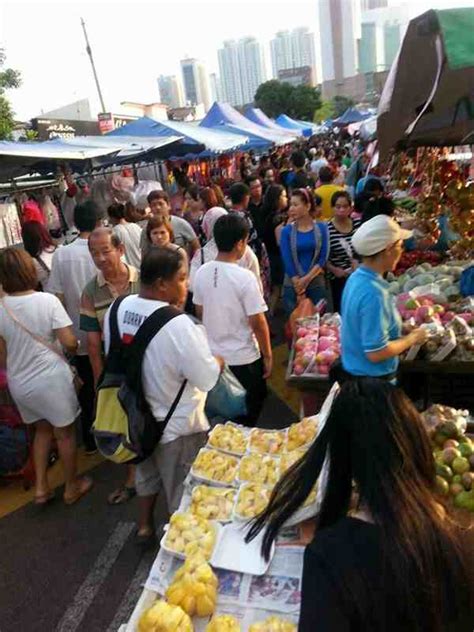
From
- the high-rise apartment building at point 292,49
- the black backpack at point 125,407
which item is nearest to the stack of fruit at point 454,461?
the black backpack at point 125,407

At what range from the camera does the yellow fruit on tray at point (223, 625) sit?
198 cm

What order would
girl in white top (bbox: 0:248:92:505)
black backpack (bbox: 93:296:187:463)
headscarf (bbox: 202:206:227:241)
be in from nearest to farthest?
black backpack (bbox: 93:296:187:463) → girl in white top (bbox: 0:248:92:505) → headscarf (bbox: 202:206:227:241)

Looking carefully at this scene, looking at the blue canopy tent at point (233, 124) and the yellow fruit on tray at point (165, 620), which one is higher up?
the blue canopy tent at point (233, 124)

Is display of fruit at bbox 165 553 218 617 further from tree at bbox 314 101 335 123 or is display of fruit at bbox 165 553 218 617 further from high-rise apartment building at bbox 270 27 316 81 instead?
high-rise apartment building at bbox 270 27 316 81

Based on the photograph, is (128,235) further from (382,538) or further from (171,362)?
(382,538)

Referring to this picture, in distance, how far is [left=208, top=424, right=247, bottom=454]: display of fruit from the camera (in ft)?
10.1

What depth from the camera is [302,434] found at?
3.06m

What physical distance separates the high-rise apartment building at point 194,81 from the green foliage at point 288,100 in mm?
83512

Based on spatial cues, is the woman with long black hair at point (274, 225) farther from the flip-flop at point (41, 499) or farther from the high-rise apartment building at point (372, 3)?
the high-rise apartment building at point (372, 3)

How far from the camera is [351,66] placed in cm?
11844

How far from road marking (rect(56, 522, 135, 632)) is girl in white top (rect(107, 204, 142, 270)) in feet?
8.89

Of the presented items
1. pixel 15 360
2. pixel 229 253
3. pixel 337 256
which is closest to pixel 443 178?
pixel 337 256

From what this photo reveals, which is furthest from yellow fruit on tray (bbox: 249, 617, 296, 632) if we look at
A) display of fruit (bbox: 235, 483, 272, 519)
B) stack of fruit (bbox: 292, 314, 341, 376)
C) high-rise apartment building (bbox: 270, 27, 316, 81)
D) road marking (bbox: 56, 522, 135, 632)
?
high-rise apartment building (bbox: 270, 27, 316, 81)

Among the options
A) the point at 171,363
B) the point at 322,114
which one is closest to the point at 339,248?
the point at 171,363
